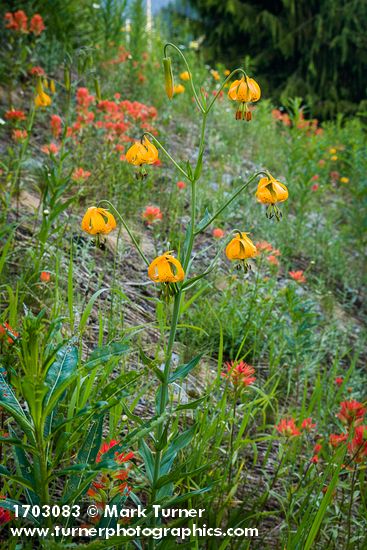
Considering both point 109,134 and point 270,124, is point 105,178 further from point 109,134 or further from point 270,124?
point 270,124

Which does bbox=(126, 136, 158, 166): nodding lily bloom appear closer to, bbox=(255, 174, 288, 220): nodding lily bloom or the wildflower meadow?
the wildflower meadow

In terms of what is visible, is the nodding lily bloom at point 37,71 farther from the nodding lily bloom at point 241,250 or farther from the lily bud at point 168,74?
the nodding lily bloom at point 241,250

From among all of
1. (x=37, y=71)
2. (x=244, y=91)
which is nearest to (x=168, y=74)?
(x=244, y=91)

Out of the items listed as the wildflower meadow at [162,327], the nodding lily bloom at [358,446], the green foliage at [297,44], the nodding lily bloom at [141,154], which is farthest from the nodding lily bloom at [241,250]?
the green foliage at [297,44]

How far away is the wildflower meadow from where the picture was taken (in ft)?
4.44

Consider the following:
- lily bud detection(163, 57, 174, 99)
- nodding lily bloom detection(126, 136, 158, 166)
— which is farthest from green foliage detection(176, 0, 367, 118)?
nodding lily bloom detection(126, 136, 158, 166)

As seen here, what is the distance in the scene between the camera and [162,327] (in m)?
1.87

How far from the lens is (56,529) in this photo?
130 centimetres

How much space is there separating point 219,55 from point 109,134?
591 cm

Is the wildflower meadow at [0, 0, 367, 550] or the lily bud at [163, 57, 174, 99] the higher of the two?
the lily bud at [163, 57, 174, 99]

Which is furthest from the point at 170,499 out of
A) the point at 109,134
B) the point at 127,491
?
the point at 109,134

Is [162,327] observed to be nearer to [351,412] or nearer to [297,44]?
[351,412]

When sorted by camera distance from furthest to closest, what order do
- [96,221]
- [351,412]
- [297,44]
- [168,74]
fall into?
[297,44], [351,412], [168,74], [96,221]

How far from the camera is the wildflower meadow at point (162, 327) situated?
4.44 feet
